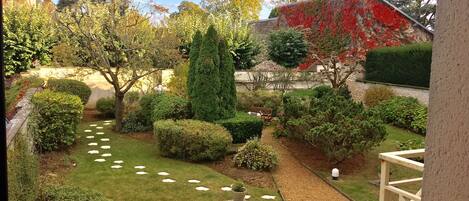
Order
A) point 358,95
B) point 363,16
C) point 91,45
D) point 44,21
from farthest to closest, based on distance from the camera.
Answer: point 363,16 < point 358,95 < point 44,21 < point 91,45

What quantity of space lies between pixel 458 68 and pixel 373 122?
7.78 meters

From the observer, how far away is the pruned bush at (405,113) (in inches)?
457

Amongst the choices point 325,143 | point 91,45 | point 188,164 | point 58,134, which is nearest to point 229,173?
point 188,164

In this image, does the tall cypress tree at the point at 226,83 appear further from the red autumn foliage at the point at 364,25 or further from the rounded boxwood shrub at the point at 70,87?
the red autumn foliage at the point at 364,25

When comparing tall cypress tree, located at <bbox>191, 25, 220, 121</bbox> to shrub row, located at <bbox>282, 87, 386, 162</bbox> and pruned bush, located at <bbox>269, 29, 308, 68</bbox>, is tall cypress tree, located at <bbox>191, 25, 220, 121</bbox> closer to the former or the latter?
shrub row, located at <bbox>282, 87, 386, 162</bbox>

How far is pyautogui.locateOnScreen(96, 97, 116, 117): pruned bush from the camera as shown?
536 inches

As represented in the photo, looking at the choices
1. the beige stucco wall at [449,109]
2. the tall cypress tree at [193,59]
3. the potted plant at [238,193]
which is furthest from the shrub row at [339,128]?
the beige stucco wall at [449,109]

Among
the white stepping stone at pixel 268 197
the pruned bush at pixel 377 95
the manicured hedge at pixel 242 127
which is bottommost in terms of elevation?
the white stepping stone at pixel 268 197

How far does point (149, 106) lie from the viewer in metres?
11.8

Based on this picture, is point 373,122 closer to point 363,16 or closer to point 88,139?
point 88,139

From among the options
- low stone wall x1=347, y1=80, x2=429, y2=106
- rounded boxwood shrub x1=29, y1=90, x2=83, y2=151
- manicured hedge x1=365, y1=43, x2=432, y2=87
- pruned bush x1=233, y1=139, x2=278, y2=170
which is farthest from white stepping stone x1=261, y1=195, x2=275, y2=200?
manicured hedge x1=365, y1=43, x2=432, y2=87

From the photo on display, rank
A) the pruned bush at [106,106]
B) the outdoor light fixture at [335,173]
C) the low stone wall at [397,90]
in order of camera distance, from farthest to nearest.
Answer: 1. the pruned bush at [106,106]
2. the low stone wall at [397,90]
3. the outdoor light fixture at [335,173]

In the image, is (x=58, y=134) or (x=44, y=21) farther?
(x=44, y=21)

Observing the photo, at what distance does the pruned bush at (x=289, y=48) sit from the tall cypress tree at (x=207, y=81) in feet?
27.1
